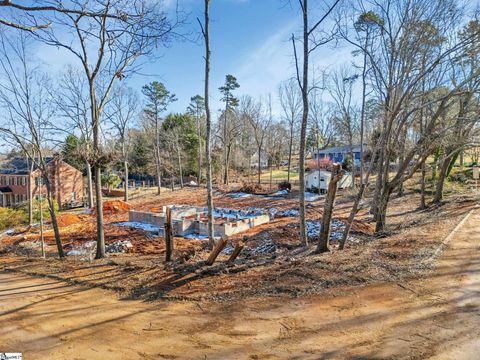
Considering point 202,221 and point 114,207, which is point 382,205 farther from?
point 114,207

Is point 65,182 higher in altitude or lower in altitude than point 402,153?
lower

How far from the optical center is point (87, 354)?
152 inches

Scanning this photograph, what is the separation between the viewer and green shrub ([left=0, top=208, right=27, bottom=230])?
19.0 m

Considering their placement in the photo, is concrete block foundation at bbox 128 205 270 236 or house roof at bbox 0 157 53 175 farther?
house roof at bbox 0 157 53 175

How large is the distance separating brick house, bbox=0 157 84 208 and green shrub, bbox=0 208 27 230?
327 inches

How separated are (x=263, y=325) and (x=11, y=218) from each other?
20.9 meters

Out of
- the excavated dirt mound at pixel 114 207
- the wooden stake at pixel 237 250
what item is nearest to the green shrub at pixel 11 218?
the excavated dirt mound at pixel 114 207

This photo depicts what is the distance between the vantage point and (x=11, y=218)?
63.8 ft

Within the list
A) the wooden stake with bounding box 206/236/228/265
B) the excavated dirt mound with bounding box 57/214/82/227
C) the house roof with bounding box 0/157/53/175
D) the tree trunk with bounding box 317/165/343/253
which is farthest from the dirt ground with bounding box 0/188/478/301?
the house roof with bounding box 0/157/53/175

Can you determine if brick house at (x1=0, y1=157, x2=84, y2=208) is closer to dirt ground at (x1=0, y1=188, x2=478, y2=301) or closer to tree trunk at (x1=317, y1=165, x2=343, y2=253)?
dirt ground at (x1=0, y1=188, x2=478, y2=301)

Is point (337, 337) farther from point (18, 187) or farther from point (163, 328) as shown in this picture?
point (18, 187)

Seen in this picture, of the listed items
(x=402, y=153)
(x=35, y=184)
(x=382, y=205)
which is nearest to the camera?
(x=382, y=205)

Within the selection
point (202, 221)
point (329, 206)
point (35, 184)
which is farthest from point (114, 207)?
point (329, 206)

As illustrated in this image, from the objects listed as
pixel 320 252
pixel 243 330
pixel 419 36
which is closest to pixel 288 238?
pixel 320 252
